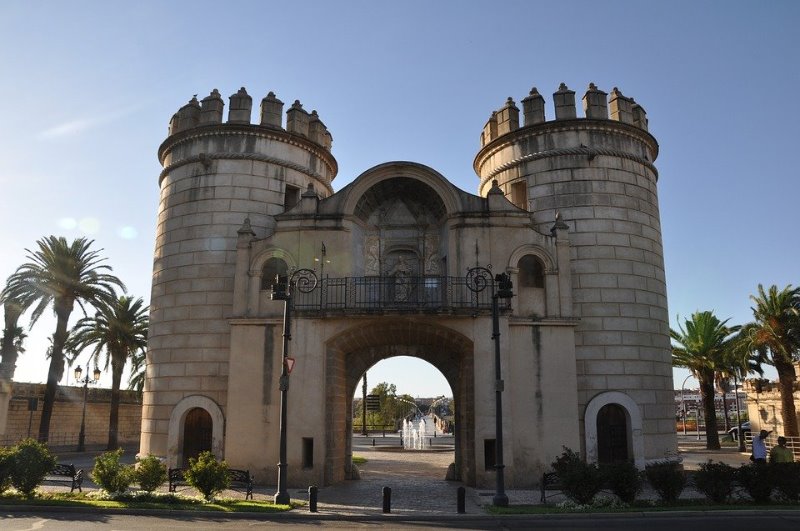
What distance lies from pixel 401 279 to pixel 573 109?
8.84 m

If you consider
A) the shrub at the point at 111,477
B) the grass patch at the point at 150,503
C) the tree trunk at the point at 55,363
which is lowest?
the grass patch at the point at 150,503

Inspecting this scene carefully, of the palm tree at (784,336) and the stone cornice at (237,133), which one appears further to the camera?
the palm tree at (784,336)

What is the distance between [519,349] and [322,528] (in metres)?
8.98

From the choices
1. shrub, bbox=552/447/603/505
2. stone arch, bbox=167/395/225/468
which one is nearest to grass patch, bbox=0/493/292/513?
stone arch, bbox=167/395/225/468

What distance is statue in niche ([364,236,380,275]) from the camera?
Result: 71.9 ft

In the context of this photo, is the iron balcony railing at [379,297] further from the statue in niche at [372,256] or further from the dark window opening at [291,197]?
the dark window opening at [291,197]

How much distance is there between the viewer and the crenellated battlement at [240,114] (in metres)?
22.7

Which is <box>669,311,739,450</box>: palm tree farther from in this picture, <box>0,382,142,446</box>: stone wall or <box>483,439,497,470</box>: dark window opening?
<box>0,382,142,446</box>: stone wall

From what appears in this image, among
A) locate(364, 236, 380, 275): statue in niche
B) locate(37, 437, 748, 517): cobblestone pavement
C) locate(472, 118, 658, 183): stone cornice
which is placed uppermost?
locate(472, 118, 658, 183): stone cornice

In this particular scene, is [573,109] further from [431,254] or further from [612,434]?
→ [612,434]

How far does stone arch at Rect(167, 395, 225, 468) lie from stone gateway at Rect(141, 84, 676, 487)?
5cm

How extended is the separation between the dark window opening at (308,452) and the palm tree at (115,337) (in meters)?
19.7

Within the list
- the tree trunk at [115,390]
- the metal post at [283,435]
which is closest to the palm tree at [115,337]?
the tree trunk at [115,390]

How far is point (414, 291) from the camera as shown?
21016 mm
